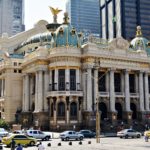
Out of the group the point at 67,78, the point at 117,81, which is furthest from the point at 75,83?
the point at 117,81

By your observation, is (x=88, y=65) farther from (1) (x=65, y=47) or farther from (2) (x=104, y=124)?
(2) (x=104, y=124)

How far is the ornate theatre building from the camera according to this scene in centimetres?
7512

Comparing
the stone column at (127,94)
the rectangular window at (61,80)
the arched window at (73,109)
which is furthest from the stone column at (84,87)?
the stone column at (127,94)

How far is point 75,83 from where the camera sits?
250 ft

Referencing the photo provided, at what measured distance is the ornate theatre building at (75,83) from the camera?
246 ft

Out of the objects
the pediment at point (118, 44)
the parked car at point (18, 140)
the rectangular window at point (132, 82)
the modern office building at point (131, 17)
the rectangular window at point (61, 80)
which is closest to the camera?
the parked car at point (18, 140)

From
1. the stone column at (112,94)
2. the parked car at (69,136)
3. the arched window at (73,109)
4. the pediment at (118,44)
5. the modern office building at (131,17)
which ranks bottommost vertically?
the parked car at (69,136)

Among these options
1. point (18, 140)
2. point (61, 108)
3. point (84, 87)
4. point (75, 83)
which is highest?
point (75, 83)

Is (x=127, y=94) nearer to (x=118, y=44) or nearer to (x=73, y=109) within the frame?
(x=118, y=44)

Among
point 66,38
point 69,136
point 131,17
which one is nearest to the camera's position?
point 69,136

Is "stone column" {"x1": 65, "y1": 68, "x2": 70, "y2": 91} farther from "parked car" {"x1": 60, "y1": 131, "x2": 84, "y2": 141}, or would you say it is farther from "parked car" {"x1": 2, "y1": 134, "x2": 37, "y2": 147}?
"parked car" {"x1": 2, "y1": 134, "x2": 37, "y2": 147}

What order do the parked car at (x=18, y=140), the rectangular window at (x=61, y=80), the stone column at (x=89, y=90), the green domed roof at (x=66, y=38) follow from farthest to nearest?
the green domed roof at (x=66, y=38), the rectangular window at (x=61, y=80), the stone column at (x=89, y=90), the parked car at (x=18, y=140)

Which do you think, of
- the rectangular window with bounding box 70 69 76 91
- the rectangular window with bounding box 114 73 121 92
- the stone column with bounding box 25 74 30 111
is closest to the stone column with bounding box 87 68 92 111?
the rectangular window with bounding box 70 69 76 91

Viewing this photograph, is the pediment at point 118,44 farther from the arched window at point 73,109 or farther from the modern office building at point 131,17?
the modern office building at point 131,17
